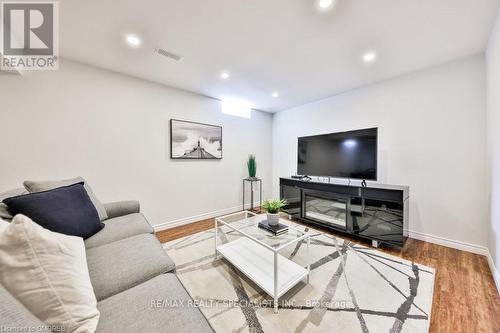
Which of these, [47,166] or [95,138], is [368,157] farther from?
[47,166]

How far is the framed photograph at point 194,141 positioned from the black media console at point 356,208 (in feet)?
5.21

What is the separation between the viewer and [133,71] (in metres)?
2.48

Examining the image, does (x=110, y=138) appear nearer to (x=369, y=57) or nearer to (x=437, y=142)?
(x=369, y=57)

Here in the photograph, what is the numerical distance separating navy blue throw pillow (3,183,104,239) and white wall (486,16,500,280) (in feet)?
11.4

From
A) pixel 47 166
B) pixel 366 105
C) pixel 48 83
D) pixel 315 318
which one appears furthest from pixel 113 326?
pixel 366 105

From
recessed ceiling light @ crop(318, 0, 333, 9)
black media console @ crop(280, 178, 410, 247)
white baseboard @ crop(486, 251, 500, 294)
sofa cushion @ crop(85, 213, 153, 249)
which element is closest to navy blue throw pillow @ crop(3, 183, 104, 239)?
sofa cushion @ crop(85, 213, 153, 249)

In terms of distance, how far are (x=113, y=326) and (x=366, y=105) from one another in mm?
3640

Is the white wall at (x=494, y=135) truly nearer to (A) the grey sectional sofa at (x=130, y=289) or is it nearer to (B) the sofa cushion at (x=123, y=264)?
(A) the grey sectional sofa at (x=130, y=289)

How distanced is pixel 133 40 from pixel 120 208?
5.85ft

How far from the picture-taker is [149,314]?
792mm

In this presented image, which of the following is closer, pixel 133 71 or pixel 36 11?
pixel 36 11

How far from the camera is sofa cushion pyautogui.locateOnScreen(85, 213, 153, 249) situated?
1457 millimetres

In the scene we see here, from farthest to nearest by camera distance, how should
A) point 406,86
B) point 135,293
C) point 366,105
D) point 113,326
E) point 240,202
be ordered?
point 240,202 → point 366,105 → point 406,86 → point 135,293 → point 113,326

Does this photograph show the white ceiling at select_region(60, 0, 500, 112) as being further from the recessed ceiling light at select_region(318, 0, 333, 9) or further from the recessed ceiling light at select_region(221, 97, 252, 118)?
the recessed ceiling light at select_region(221, 97, 252, 118)
